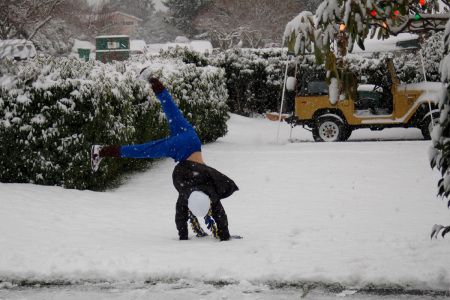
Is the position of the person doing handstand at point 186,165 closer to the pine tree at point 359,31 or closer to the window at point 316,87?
the pine tree at point 359,31

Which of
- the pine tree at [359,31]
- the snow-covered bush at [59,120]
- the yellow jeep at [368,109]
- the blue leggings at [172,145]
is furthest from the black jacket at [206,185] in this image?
the yellow jeep at [368,109]

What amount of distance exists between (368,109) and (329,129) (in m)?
1.00

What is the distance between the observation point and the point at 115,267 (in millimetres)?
5348

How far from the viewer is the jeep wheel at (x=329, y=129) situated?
14.2 metres

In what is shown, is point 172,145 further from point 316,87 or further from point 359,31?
point 316,87

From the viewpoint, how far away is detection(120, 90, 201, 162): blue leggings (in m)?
6.27

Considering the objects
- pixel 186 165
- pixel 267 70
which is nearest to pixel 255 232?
pixel 186 165

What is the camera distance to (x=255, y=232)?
700cm

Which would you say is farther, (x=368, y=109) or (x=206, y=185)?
(x=368, y=109)

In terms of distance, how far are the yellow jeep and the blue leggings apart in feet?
25.4

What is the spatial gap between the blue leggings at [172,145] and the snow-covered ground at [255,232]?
920 millimetres

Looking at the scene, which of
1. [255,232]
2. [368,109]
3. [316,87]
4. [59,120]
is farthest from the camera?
[316,87]

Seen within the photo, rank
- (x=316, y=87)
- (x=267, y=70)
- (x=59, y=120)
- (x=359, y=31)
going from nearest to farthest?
1. (x=359, y=31)
2. (x=59, y=120)
3. (x=316, y=87)
4. (x=267, y=70)

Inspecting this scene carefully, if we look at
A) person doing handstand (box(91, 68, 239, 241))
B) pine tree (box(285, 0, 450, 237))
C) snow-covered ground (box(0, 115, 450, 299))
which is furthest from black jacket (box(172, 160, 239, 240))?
pine tree (box(285, 0, 450, 237))
